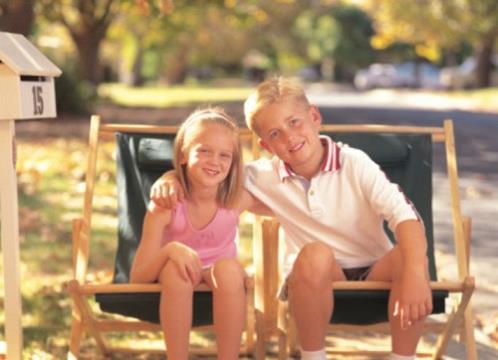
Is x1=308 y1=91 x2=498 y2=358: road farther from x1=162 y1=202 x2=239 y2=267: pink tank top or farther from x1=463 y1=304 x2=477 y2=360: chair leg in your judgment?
x1=162 y1=202 x2=239 y2=267: pink tank top

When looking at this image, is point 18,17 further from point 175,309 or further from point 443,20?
point 443,20

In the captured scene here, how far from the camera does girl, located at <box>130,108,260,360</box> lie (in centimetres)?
367

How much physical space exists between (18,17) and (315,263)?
44.3 feet

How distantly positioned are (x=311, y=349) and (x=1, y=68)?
1.41 metres

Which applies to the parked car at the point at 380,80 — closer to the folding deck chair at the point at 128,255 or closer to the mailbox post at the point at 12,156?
the folding deck chair at the point at 128,255

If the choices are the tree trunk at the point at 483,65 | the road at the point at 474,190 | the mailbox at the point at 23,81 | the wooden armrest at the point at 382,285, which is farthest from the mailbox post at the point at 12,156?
the tree trunk at the point at 483,65

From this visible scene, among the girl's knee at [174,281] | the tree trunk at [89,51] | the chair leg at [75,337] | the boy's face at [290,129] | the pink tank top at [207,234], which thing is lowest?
the chair leg at [75,337]

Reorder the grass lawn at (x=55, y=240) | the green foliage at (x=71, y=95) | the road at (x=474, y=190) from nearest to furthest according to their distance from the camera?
the grass lawn at (x=55, y=240)
the road at (x=474, y=190)
the green foliage at (x=71, y=95)

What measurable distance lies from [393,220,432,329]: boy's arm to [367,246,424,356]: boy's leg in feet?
0.17

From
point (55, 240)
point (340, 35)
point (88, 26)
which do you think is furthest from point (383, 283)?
point (340, 35)

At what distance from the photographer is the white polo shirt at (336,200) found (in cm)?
396

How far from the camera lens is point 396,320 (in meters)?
3.75

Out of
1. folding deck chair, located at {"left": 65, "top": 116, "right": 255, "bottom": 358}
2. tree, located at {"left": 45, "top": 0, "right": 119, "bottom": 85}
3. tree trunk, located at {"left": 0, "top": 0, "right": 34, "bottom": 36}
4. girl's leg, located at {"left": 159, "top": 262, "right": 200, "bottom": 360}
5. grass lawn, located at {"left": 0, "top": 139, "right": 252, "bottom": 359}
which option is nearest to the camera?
girl's leg, located at {"left": 159, "top": 262, "right": 200, "bottom": 360}

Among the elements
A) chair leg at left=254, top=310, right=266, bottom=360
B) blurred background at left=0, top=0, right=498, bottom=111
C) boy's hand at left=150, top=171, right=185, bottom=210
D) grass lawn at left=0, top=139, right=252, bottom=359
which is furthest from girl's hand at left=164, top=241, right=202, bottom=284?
blurred background at left=0, top=0, right=498, bottom=111
